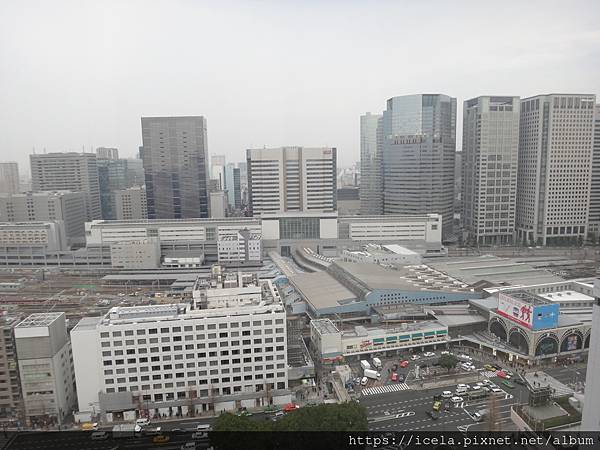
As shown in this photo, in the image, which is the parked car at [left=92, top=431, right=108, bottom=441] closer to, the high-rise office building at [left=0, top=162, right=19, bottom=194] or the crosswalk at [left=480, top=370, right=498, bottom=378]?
the crosswalk at [left=480, top=370, right=498, bottom=378]

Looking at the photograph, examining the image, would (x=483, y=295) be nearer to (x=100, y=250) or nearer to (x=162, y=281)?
(x=162, y=281)

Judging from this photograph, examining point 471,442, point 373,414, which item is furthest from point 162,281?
point 471,442

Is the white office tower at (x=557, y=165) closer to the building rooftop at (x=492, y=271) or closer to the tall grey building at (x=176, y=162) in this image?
the building rooftop at (x=492, y=271)

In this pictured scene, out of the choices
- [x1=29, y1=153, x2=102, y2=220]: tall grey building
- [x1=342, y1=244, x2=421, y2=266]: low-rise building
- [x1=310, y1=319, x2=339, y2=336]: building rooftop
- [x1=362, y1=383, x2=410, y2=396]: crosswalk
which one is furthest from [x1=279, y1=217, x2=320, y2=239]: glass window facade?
[x1=29, y1=153, x2=102, y2=220]: tall grey building

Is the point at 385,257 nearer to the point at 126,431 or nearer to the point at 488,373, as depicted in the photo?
the point at 488,373

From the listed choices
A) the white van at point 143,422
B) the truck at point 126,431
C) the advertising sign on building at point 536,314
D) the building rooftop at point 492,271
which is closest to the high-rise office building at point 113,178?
the building rooftop at point 492,271
